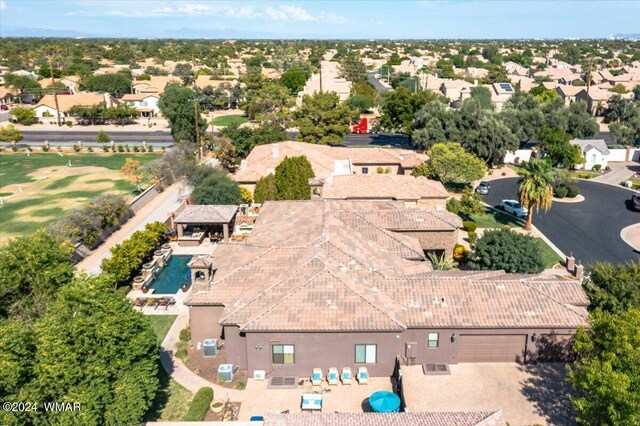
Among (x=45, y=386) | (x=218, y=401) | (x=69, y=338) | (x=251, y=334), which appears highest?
(x=69, y=338)

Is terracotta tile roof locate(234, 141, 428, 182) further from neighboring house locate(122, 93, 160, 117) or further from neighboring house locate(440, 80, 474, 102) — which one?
neighboring house locate(122, 93, 160, 117)

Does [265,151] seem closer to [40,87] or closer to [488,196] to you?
[488,196]

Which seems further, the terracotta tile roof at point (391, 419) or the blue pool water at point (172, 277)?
the blue pool water at point (172, 277)

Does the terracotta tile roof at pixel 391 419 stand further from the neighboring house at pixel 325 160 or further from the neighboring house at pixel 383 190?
the neighboring house at pixel 325 160

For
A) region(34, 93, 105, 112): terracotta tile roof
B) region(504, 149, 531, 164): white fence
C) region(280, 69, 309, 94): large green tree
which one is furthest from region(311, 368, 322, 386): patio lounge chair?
region(280, 69, 309, 94): large green tree

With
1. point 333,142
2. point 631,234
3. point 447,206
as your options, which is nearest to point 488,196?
point 447,206

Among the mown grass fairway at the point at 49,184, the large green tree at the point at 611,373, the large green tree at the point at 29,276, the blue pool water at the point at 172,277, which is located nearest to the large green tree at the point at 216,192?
the blue pool water at the point at 172,277
